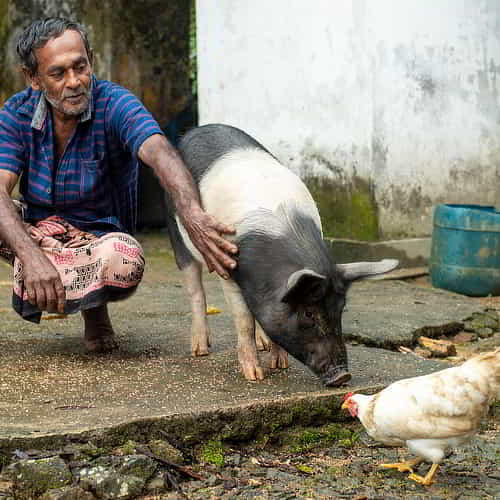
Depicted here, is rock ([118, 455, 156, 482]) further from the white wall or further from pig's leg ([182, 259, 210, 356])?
the white wall

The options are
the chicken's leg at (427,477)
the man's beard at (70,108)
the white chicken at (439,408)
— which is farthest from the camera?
the man's beard at (70,108)

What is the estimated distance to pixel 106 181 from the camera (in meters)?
4.55

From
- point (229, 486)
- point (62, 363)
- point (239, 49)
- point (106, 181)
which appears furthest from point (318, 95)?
point (229, 486)

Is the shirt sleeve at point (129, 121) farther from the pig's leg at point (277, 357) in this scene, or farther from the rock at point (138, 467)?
the rock at point (138, 467)

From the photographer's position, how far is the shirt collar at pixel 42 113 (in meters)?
4.33

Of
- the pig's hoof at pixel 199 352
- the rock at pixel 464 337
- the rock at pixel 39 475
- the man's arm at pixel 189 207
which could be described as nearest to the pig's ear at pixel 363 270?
the man's arm at pixel 189 207

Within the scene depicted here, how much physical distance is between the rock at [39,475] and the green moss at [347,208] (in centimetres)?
455

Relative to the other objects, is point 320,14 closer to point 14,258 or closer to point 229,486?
point 14,258

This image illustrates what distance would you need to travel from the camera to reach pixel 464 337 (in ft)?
18.5

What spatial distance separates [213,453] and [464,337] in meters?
2.55

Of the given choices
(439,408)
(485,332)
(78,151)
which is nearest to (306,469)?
(439,408)

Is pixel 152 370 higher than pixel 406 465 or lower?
higher

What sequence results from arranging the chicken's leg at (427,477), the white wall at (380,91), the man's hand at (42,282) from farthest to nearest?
the white wall at (380,91), the man's hand at (42,282), the chicken's leg at (427,477)

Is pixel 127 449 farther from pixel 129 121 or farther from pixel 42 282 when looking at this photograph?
pixel 129 121
